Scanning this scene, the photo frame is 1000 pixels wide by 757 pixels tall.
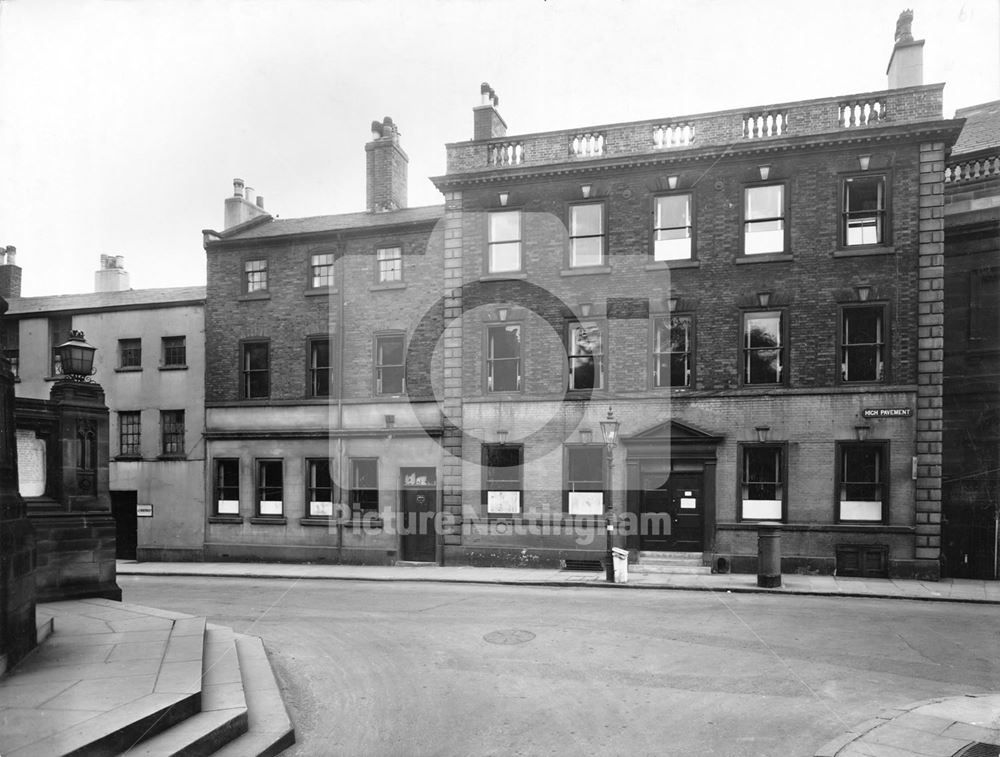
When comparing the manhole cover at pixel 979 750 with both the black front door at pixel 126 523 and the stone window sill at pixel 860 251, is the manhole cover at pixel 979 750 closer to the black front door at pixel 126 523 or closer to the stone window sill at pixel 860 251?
the stone window sill at pixel 860 251

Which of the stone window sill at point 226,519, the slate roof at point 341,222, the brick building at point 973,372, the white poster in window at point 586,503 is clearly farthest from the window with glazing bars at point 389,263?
the brick building at point 973,372

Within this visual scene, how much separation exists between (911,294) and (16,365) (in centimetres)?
2809

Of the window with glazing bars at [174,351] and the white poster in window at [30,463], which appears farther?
the window with glazing bars at [174,351]

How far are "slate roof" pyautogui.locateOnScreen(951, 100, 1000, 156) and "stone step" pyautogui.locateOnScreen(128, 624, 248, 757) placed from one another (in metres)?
20.8

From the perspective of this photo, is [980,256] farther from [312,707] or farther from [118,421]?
[118,421]

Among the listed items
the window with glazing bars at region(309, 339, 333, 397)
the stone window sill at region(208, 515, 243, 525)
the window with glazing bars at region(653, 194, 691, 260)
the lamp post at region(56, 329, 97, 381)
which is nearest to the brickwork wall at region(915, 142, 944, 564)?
the window with glazing bars at region(653, 194, 691, 260)

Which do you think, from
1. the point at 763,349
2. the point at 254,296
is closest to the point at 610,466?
the point at 763,349

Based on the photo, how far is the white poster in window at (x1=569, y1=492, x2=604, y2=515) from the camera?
62.6ft

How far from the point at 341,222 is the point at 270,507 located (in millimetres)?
9514

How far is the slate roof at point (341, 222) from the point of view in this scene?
71.3 ft

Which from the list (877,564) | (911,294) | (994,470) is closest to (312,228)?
(911,294)

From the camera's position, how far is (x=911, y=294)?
17281 mm

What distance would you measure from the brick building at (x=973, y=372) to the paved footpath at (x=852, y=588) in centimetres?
130

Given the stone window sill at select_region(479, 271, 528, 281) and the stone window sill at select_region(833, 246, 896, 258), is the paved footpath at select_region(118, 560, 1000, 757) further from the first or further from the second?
the stone window sill at select_region(479, 271, 528, 281)
